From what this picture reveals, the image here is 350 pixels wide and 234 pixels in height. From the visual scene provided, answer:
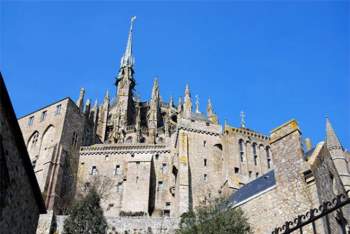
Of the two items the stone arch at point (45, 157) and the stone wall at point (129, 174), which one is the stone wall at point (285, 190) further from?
the stone arch at point (45, 157)

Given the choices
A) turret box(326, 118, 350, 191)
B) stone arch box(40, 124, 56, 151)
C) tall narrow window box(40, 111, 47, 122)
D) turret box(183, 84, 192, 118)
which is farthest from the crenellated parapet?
turret box(326, 118, 350, 191)

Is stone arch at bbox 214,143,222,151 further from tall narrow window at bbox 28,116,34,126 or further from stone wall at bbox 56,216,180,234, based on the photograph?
tall narrow window at bbox 28,116,34,126

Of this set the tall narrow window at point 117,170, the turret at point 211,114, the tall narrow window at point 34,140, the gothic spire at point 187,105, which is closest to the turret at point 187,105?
the gothic spire at point 187,105

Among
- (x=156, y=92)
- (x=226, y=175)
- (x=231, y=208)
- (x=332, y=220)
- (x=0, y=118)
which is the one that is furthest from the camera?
(x=156, y=92)

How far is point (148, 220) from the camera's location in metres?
29.5

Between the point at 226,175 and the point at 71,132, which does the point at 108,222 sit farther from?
the point at 71,132

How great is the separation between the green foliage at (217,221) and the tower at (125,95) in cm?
3470

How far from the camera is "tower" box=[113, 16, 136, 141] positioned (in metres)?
58.1

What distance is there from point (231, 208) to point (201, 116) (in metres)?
26.1

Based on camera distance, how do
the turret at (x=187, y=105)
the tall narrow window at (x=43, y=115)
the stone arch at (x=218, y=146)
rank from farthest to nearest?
1. the tall narrow window at (x=43, y=115)
2. the turret at (x=187, y=105)
3. the stone arch at (x=218, y=146)

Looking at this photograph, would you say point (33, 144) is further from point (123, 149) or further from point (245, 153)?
point (245, 153)

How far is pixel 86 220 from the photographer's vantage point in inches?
1064

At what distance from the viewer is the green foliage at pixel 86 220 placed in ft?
87.5

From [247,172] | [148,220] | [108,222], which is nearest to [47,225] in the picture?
[108,222]
